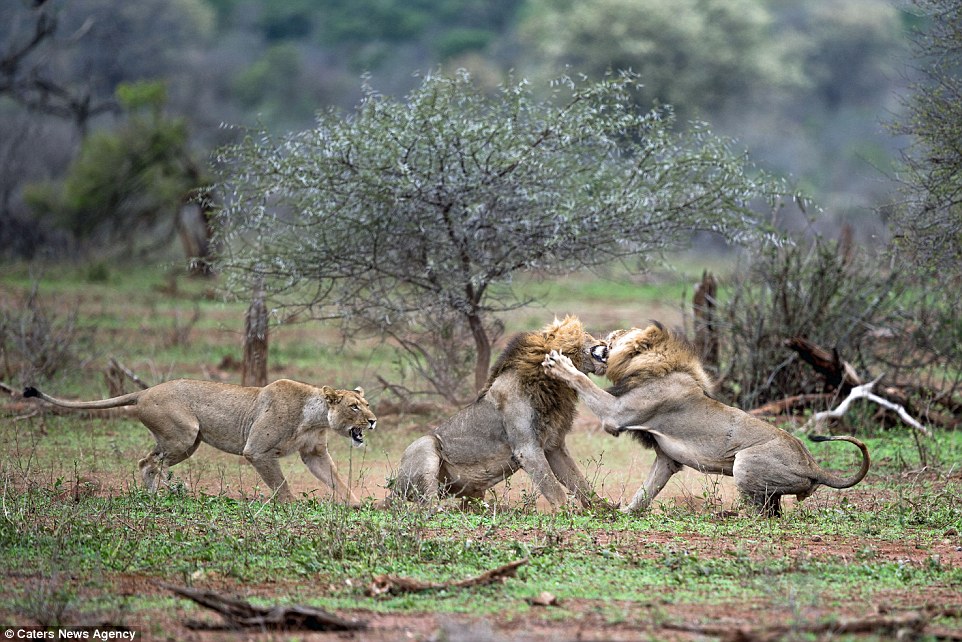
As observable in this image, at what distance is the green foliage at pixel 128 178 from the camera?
23859mm

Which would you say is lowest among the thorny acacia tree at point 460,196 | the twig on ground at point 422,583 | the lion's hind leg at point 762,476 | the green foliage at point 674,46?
the twig on ground at point 422,583

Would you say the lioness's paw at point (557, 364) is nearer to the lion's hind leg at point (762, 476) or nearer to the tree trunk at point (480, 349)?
the lion's hind leg at point (762, 476)

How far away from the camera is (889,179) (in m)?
10.3

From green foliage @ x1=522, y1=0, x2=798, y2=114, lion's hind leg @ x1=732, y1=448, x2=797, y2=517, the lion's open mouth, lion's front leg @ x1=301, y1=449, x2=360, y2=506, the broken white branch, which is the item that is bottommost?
lion's front leg @ x1=301, y1=449, x2=360, y2=506

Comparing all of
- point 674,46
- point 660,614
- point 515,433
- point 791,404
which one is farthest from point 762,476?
point 674,46

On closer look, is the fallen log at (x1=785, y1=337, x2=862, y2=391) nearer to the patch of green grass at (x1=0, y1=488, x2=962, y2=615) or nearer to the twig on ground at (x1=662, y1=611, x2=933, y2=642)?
the patch of green grass at (x1=0, y1=488, x2=962, y2=615)

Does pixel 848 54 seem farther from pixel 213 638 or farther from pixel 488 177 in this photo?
pixel 213 638

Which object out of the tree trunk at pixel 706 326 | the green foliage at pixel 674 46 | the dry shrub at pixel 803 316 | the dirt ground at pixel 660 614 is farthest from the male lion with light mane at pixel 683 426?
the green foliage at pixel 674 46

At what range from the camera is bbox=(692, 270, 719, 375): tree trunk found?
12414mm

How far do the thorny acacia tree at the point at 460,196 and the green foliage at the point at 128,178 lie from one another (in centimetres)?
1393

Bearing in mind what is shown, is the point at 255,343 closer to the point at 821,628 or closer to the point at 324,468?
the point at 324,468

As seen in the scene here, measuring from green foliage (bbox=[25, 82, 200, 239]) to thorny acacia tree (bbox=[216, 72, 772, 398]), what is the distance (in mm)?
13930

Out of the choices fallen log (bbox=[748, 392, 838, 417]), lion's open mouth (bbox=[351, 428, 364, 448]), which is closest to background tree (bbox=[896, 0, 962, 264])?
fallen log (bbox=[748, 392, 838, 417])

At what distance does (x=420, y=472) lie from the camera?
7.59 meters
